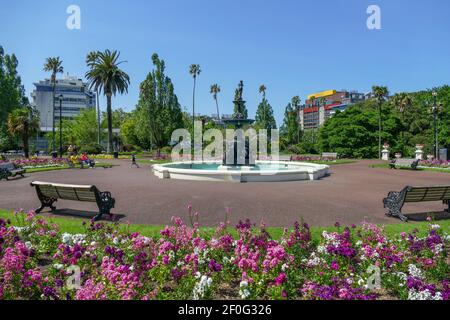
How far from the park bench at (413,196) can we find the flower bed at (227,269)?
2.02 m

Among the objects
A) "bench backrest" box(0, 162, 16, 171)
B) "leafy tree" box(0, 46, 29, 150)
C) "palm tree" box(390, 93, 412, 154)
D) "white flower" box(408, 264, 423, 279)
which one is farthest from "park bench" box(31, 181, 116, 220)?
"palm tree" box(390, 93, 412, 154)

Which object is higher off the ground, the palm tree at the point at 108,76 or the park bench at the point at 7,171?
the palm tree at the point at 108,76

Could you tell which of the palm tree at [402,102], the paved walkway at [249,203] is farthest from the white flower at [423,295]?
the palm tree at [402,102]

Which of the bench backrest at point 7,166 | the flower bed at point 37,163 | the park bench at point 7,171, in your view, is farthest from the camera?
the flower bed at point 37,163

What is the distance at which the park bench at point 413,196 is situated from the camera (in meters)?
7.50

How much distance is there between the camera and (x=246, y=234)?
17.4 feet

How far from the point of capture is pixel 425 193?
7.57 meters

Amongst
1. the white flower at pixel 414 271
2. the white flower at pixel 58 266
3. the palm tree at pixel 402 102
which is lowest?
the white flower at pixel 414 271

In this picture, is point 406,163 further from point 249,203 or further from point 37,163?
point 37,163

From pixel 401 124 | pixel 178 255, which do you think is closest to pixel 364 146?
pixel 401 124

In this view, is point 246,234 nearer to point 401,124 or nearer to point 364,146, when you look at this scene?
point 364,146

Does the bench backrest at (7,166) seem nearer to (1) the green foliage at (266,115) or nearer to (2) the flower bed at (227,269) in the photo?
(2) the flower bed at (227,269)

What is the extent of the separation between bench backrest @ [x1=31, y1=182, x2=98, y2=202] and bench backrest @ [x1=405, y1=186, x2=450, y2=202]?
26.6ft
